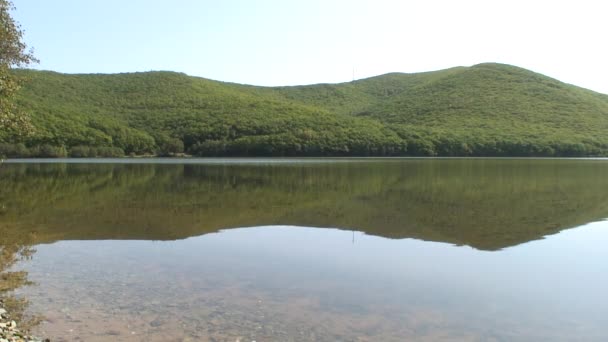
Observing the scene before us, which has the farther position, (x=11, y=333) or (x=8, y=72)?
(x=8, y=72)

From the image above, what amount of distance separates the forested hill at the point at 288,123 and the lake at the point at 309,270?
102547 mm

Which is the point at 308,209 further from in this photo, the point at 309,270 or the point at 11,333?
the point at 11,333

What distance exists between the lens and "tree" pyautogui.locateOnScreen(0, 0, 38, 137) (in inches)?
836

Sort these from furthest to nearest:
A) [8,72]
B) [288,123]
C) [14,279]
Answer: [288,123] < [8,72] < [14,279]

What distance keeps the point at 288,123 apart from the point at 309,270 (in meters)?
140

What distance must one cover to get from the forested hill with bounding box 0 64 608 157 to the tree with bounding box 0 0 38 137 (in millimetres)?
99560

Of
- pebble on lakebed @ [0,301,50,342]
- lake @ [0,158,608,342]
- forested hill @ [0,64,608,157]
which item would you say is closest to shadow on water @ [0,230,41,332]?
lake @ [0,158,608,342]

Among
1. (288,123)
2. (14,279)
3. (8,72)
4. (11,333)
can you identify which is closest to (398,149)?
(288,123)

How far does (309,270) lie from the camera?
1502 centimetres

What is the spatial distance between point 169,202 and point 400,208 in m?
12.6

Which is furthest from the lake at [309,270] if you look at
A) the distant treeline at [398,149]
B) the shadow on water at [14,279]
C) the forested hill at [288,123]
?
the distant treeline at [398,149]

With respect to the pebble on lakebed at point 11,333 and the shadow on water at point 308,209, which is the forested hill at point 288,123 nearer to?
the shadow on water at point 308,209

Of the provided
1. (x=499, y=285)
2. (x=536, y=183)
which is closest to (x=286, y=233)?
(x=499, y=285)

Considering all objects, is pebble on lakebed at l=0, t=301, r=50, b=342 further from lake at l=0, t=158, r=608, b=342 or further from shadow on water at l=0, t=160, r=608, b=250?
shadow on water at l=0, t=160, r=608, b=250
